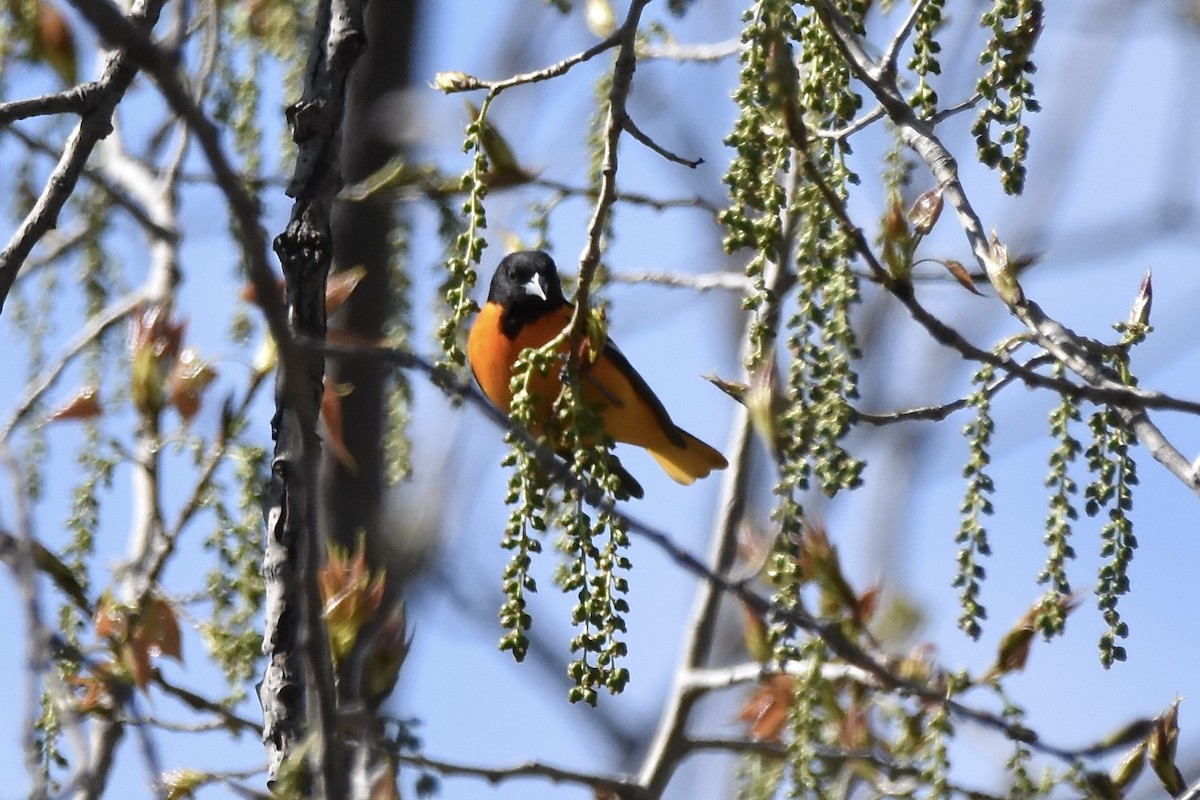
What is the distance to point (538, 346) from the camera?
3.43 meters

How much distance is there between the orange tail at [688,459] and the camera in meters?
3.78

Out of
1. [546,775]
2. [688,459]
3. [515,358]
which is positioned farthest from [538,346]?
[546,775]

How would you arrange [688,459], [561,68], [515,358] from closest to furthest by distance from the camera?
[561,68]
[515,358]
[688,459]

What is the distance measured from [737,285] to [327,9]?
4.55 ft

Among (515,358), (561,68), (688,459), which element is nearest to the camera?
(561,68)

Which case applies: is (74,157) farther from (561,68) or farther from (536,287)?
(536,287)

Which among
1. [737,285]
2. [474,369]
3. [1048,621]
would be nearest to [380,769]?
[1048,621]

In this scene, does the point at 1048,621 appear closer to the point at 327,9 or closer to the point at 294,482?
the point at 294,482

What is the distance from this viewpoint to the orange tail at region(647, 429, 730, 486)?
3775 millimetres

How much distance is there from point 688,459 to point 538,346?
625mm

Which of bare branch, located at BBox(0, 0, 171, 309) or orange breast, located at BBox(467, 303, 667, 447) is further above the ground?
orange breast, located at BBox(467, 303, 667, 447)

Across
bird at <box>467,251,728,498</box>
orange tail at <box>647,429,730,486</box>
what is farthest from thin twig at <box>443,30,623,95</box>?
orange tail at <box>647,429,730,486</box>

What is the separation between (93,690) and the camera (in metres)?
1.93

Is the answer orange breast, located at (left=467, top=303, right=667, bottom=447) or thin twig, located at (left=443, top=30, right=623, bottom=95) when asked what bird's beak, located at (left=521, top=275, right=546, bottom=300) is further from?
thin twig, located at (left=443, top=30, right=623, bottom=95)
